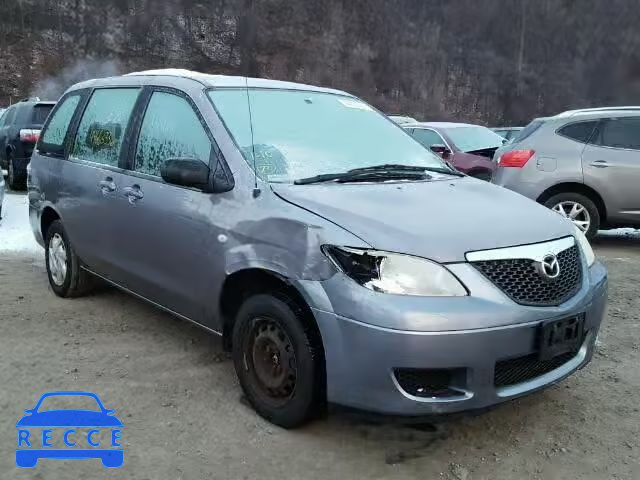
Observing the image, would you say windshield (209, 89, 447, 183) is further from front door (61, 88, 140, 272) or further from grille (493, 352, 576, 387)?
grille (493, 352, 576, 387)

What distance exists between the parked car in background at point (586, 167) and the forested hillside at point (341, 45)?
25.1 metres

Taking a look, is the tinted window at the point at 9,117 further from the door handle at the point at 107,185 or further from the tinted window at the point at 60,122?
the door handle at the point at 107,185

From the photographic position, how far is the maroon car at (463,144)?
392 inches

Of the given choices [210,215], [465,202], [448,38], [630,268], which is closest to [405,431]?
[465,202]

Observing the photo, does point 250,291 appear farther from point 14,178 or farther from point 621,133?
point 14,178

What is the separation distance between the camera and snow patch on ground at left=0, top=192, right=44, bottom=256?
6.68m

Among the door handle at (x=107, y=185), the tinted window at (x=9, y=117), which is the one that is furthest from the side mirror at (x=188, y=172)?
the tinted window at (x=9, y=117)

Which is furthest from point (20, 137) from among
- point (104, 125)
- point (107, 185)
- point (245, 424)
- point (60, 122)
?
point (245, 424)

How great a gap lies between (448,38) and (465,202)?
162ft

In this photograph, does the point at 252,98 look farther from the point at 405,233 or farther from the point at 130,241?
the point at 405,233

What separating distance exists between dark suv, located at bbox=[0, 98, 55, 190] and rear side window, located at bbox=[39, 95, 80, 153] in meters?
5.97

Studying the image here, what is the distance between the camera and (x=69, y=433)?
2947 millimetres

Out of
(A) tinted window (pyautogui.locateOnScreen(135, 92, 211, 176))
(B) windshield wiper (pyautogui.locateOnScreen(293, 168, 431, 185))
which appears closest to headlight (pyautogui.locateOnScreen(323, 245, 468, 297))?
(B) windshield wiper (pyautogui.locateOnScreen(293, 168, 431, 185))

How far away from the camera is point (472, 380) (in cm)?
255
